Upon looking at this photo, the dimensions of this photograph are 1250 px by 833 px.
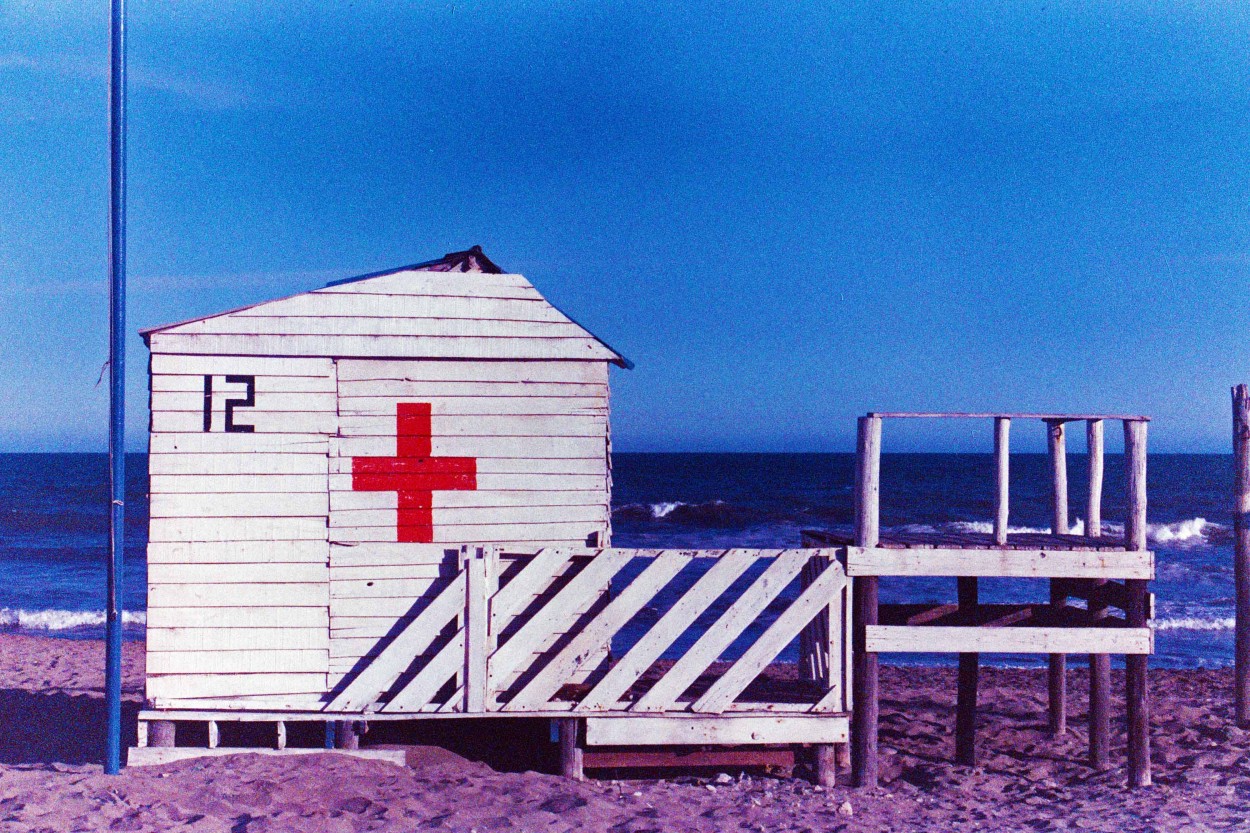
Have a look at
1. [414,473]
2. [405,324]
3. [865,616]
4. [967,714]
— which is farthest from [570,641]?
[967,714]

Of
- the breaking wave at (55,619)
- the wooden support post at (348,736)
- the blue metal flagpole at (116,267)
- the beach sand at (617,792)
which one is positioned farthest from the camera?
the breaking wave at (55,619)

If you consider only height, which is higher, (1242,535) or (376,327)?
(376,327)

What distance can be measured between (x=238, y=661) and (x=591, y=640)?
2.60 metres

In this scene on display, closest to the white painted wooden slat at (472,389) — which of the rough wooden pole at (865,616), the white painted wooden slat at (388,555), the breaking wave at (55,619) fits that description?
the white painted wooden slat at (388,555)

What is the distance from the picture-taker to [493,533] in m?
6.95

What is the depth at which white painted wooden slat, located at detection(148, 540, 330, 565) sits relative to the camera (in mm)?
6645

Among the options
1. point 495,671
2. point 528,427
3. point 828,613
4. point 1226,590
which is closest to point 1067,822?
point 828,613

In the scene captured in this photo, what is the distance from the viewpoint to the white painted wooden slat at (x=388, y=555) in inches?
267

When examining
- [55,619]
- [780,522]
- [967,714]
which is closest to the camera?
[967,714]

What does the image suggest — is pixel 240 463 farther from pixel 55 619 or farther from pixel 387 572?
pixel 55 619

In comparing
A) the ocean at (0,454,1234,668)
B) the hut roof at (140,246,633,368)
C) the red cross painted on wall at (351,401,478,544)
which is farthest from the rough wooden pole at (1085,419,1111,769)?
the ocean at (0,454,1234,668)

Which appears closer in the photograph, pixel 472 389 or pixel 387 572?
pixel 387 572

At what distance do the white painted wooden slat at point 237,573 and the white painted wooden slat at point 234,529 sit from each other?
19cm

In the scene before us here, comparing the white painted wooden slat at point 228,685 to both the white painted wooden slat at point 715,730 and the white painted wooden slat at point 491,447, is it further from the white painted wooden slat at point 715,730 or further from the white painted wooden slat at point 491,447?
the white painted wooden slat at point 715,730
